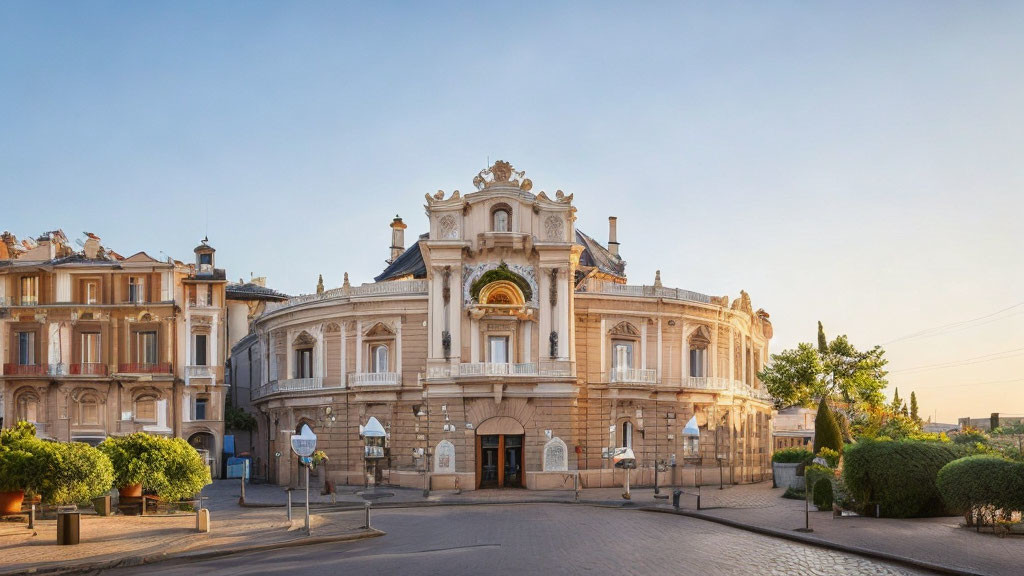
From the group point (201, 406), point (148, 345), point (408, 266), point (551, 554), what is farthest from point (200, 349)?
point (551, 554)

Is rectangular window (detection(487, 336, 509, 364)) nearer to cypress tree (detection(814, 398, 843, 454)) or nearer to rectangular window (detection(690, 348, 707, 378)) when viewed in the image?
rectangular window (detection(690, 348, 707, 378))

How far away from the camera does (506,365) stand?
48.6 m

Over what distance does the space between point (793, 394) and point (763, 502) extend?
1520 centimetres

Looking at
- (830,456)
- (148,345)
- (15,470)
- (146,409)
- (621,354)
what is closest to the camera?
(15,470)

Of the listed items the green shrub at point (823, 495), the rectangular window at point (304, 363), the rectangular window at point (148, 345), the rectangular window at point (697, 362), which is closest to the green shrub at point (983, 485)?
the green shrub at point (823, 495)

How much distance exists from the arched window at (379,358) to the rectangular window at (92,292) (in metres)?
19.0

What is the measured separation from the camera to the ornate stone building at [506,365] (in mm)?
48656

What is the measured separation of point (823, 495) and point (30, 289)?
156 ft

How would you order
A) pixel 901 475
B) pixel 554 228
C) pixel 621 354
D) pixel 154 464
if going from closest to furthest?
pixel 901 475 < pixel 154 464 < pixel 554 228 < pixel 621 354

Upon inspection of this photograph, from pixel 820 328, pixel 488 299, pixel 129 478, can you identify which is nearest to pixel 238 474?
pixel 488 299

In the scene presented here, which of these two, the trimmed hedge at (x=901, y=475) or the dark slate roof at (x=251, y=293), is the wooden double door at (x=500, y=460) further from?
the dark slate roof at (x=251, y=293)

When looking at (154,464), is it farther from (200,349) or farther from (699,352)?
(699,352)

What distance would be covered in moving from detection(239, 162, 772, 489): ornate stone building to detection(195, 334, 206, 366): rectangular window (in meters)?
5.75

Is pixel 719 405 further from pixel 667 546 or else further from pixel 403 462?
pixel 667 546
